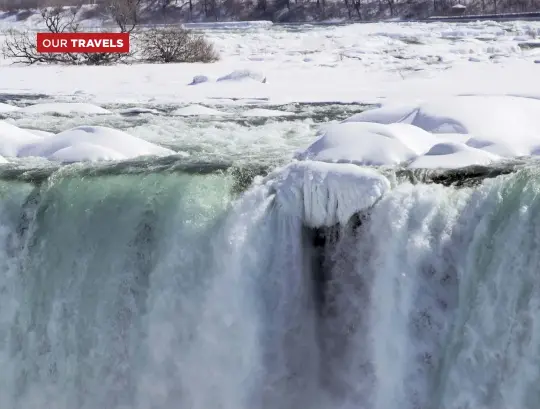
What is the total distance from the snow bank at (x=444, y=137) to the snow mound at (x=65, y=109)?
436 centimetres

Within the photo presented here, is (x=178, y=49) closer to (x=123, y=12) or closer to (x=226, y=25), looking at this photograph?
(x=123, y=12)

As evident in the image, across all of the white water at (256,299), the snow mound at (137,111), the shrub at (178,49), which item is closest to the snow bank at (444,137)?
the white water at (256,299)

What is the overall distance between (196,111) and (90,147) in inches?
150

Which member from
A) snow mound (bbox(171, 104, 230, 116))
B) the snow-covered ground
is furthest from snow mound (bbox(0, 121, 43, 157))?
snow mound (bbox(171, 104, 230, 116))

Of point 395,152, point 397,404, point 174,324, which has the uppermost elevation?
point 395,152

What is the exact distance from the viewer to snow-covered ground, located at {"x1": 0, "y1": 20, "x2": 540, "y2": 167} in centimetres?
791

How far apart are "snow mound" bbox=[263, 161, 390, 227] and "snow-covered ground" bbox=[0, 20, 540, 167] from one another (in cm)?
87

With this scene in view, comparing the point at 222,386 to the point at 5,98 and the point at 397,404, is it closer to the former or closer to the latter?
the point at 397,404

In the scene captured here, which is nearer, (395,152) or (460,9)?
(395,152)

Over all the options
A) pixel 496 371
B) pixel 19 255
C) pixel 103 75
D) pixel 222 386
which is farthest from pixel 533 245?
pixel 103 75

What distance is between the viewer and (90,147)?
26.6 feet

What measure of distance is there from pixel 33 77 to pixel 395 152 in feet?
37.8

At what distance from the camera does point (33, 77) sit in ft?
56.9

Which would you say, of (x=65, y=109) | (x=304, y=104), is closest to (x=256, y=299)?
(x=304, y=104)
